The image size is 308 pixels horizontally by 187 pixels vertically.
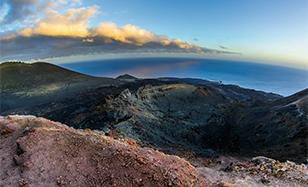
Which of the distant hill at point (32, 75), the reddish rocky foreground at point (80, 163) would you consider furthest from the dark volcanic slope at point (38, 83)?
the reddish rocky foreground at point (80, 163)

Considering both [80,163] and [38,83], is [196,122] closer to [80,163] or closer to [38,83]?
[80,163]

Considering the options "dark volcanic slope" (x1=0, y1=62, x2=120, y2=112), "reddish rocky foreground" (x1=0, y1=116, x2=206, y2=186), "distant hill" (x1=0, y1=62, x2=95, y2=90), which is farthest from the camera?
"distant hill" (x1=0, y1=62, x2=95, y2=90)

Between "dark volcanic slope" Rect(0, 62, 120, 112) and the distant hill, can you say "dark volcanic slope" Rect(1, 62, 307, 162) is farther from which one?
the distant hill

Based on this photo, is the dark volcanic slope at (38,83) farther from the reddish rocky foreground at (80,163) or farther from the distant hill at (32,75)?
the reddish rocky foreground at (80,163)

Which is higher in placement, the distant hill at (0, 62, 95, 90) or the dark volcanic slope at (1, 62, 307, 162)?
the dark volcanic slope at (1, 62, 307, 162)

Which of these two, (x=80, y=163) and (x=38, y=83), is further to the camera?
(x=38, y=83)

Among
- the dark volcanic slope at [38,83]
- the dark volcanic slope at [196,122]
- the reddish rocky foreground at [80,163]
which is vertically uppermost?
the reddish rocky foreground at [80,163]

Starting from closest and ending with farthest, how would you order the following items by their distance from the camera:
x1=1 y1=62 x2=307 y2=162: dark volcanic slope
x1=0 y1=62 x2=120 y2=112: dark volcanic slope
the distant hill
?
x1=1 y1=62 x2=307 y2=162: dark volcanic slope
x1=0 y1=62 x2=120 y2=112: dark volcanic slope
the distant hill

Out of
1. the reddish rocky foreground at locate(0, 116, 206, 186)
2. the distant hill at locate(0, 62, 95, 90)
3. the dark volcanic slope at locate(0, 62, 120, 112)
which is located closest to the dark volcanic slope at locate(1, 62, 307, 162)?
the reddish rocky foreground at locate(0, 116, 206, 186)

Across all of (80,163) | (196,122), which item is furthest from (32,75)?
(80,163)
